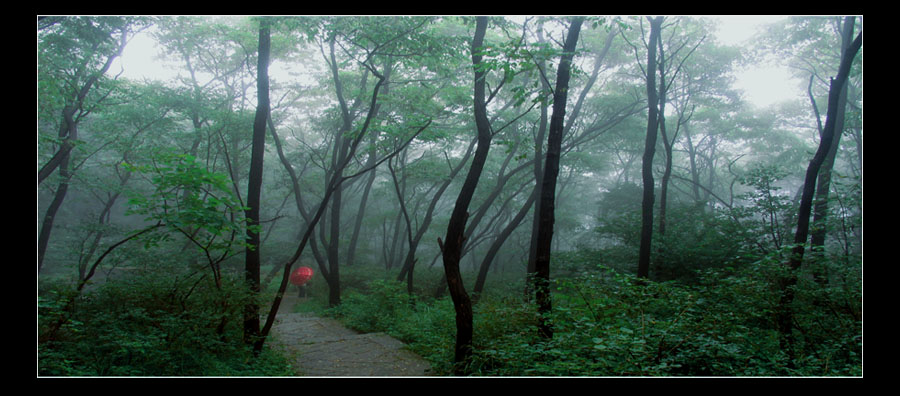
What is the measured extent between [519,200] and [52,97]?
17.0 metres

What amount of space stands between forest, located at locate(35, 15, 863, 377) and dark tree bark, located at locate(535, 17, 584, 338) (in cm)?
4

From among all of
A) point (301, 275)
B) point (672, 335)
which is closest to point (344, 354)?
point (672, 335)

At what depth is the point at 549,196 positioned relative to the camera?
5.32m

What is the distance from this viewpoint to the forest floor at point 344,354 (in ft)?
17.7

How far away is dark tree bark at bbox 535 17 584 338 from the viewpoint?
4922 mm

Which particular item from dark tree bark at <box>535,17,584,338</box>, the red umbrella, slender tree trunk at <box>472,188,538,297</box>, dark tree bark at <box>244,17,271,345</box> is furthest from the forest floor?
the red umbrella

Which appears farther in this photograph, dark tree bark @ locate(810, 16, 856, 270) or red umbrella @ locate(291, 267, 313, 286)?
red umbrella @ locate(291, 267, 313, 286)

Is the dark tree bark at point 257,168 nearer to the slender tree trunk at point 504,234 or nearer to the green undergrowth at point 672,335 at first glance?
the green undergrowth at point 672,335

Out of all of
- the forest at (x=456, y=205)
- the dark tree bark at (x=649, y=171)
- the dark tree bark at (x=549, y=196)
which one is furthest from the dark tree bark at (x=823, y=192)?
the dark tree bark at (x=549, y=196)

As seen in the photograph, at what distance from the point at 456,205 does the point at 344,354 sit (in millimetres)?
2795

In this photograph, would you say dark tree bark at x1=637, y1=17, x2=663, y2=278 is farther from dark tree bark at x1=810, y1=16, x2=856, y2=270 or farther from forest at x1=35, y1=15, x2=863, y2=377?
dark tree bark at x1=810, y1=16, x2=856, y2=270

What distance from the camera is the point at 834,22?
39.8 ft
